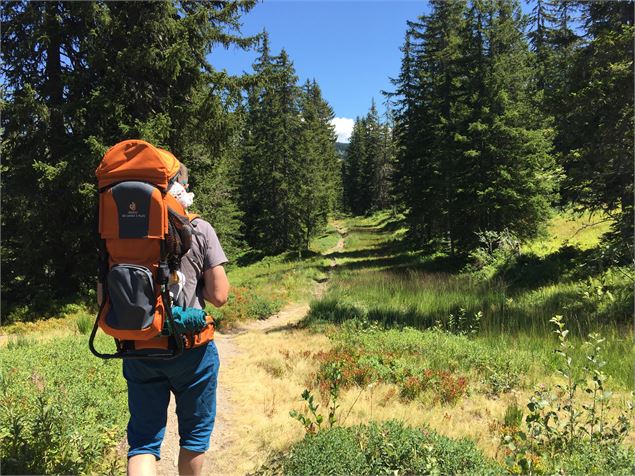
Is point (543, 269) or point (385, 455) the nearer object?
point (385, 455)

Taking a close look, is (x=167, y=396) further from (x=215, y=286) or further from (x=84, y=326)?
(x=84, y=326)

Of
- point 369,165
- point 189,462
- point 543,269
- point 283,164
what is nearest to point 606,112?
point 543,269

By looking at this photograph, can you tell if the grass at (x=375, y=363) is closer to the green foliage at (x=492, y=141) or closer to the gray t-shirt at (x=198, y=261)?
the gray t-shirt at (x=198, y=261)

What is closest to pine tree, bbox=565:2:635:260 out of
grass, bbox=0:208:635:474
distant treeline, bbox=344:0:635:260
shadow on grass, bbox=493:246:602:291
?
distant treeline, bbox=344:0:635:260

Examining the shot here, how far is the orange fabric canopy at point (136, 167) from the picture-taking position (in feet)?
8.12

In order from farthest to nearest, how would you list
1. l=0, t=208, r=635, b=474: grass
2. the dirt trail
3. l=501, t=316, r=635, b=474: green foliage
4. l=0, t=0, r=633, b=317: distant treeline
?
l=0, t=0, r=633, b=317: distant treeline → l=0, t=208, r=635, b=474: grass → the dirt trail → l=501, t=316, r=635, b=474: green foliage

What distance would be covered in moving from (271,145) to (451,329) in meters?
27.2

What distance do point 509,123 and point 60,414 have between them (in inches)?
782

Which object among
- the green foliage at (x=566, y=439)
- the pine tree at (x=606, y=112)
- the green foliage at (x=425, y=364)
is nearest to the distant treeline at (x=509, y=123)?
the pine tree at (x=606, y=112)

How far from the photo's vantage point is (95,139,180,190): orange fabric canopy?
8.12 feet

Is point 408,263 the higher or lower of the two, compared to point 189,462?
lower

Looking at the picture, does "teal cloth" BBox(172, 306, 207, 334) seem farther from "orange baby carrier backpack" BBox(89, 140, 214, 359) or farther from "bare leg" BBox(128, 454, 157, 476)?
"bare leg" BBox(128, 454, 157, 476)

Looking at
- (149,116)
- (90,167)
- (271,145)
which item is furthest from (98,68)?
(271,145)

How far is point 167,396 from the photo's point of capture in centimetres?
277
